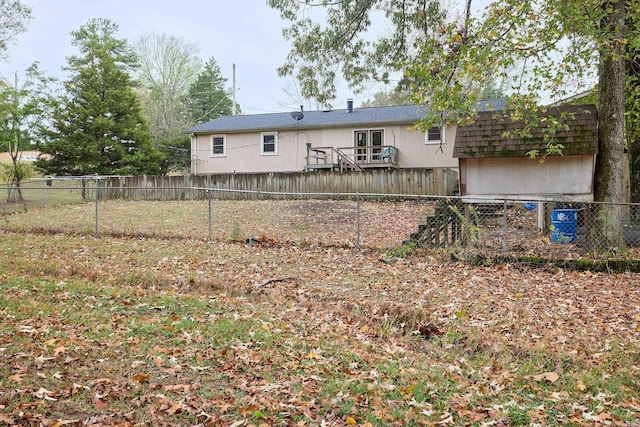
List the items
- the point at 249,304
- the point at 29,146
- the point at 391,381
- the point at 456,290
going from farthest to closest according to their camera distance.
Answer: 1. the point at 29,146
2. the point at 456,290
3. the point at 249,304
4. the point at 391,381

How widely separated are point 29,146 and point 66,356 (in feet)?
84.5

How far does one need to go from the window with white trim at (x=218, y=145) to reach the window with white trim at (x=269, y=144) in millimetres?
2186

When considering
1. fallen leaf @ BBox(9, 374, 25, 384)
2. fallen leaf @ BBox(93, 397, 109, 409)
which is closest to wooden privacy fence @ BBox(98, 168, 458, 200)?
fallen leaf @ BBox(9, 374, 25, 384)

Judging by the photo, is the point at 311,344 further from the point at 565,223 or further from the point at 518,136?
the point at 518,136

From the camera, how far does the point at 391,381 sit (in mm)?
4941

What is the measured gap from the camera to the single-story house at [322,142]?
24688 millimetres

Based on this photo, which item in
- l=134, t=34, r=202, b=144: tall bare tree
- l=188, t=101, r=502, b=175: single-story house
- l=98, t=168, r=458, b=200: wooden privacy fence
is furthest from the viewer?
l=134, t=34, r=202, b=144: tall bare tree

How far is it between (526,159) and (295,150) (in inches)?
584

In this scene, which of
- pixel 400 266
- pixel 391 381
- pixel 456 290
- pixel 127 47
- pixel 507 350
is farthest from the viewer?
pixel 127 47

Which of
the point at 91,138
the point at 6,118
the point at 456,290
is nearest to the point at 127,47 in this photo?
the point at 91,138

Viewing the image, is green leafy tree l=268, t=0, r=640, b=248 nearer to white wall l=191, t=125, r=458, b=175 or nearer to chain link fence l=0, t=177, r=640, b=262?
chain link fence l=0, t=177, r=640, b=262

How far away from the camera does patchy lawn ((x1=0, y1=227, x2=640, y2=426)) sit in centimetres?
428

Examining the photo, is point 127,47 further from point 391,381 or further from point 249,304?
point 391,381

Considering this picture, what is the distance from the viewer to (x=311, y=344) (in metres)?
5.92
